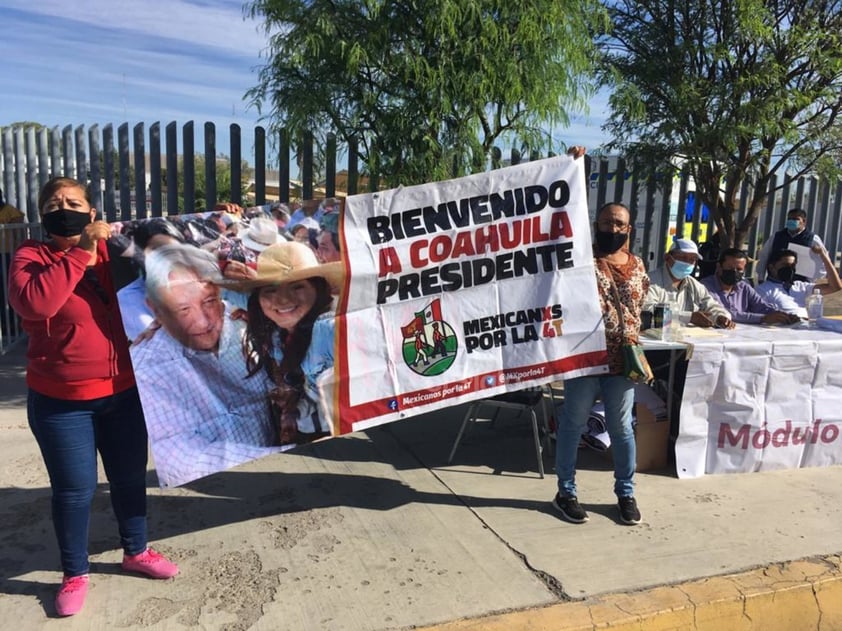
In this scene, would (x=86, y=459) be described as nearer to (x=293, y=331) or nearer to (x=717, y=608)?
(x=293, y=331)

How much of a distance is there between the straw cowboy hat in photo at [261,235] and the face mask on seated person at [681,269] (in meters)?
3.03

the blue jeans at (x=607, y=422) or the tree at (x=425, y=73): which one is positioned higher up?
the tree at (x=425, y=73)

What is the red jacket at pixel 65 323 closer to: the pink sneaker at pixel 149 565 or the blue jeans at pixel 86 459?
the blue jeans at pixel 86 459

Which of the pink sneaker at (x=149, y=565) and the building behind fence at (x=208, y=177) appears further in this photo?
the building behind fence at (x=208, y=177)

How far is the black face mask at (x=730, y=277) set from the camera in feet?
18.9

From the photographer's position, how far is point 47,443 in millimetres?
2885

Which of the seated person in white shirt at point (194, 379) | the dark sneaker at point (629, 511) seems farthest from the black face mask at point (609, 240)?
the seated person in white shirt at point (194, 379)

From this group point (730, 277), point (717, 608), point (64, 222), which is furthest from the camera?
point (730, 277)

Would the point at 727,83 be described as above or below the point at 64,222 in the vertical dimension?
above

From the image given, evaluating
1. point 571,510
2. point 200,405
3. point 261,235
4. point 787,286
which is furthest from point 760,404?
point 200,405

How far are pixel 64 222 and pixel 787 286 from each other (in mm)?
5979

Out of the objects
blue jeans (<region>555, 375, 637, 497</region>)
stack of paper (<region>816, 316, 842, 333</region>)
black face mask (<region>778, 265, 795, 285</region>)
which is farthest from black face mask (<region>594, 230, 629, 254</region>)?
black face mask (<region>778, 265, 795, 285</region>)

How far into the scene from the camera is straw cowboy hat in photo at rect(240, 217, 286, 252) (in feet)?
11.5

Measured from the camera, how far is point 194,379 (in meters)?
3.38
